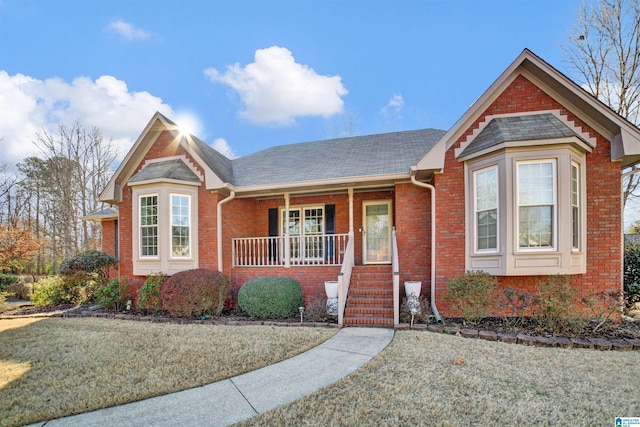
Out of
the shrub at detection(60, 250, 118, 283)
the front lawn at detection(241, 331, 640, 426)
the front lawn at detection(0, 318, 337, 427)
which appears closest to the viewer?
the front lawn at detection(241, 331, 640, 426)

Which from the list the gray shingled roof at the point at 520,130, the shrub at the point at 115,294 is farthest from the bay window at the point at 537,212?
the shrub at the point at 115,294

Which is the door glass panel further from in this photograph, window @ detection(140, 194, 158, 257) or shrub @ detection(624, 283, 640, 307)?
window @ detection(140, 194, 158, 257)

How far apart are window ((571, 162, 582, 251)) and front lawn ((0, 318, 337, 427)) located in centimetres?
591

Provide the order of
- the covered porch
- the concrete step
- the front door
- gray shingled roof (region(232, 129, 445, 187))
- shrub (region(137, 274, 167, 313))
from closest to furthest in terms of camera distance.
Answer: the concrete step
the covered porch
shrub (region(137, 274, 167, 313))
gray shingled roof (region(232, 129, 445, 187))
the front door

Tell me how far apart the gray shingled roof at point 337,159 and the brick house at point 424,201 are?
9 centimetres

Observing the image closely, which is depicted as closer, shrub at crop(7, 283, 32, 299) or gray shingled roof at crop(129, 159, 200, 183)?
gray shingled roof at crop(129, 159, 200, 183)

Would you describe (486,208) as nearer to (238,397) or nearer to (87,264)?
(238,397)

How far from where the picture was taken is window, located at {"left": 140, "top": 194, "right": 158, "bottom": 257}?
9820 millimetres

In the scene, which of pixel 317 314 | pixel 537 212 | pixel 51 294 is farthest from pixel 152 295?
pixel 537 212

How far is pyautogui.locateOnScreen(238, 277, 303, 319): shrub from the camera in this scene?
8125mm

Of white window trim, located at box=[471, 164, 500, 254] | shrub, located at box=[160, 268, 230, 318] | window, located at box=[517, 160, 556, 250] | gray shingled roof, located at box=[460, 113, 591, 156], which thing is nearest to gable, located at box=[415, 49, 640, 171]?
gray shingled roof, located at box=[460, 113, 591, 156]

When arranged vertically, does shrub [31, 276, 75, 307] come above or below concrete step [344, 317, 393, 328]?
below

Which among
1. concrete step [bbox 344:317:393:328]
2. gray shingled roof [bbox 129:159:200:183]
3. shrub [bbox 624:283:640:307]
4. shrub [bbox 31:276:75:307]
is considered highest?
gray shingled roof [bbox 129:159:200:183]

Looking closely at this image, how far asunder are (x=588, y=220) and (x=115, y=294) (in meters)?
13.1
